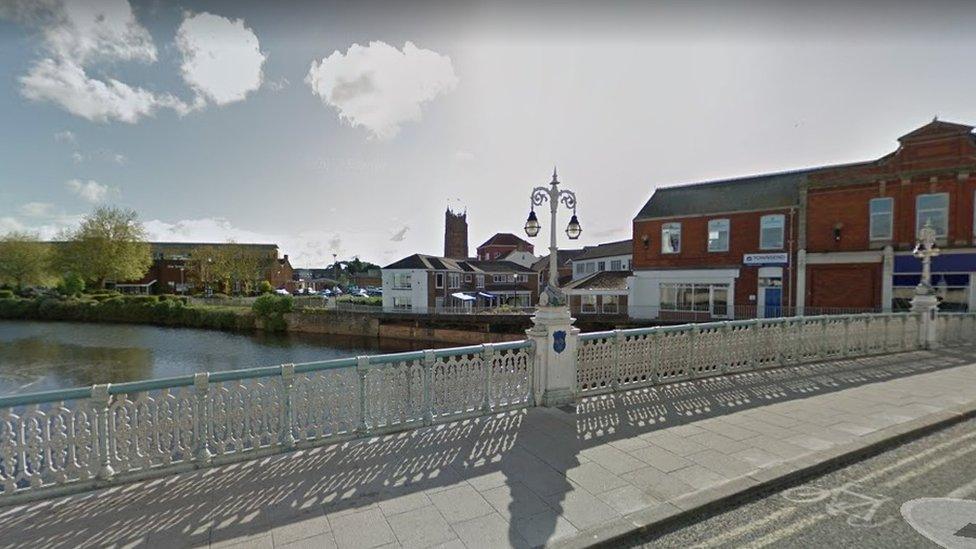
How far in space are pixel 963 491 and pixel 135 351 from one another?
36762mm

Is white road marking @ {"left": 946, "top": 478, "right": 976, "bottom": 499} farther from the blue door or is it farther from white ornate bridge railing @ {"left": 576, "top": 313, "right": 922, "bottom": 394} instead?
the blue door

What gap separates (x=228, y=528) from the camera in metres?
2.93

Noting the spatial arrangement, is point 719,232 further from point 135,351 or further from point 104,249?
point 104,249

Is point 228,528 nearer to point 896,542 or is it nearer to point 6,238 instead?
point 896,542

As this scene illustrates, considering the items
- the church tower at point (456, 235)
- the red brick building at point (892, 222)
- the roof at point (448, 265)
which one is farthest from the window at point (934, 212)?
the church tower at point (456, 235)

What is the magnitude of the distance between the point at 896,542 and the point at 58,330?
5335cm

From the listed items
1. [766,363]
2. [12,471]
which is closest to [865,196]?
[766,363]

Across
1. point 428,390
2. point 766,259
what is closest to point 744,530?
point 428,390

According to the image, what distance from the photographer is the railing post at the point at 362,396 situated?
4527mm

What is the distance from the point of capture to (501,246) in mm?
69875

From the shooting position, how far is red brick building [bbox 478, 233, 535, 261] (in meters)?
69.3

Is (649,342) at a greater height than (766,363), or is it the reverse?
(649,342)

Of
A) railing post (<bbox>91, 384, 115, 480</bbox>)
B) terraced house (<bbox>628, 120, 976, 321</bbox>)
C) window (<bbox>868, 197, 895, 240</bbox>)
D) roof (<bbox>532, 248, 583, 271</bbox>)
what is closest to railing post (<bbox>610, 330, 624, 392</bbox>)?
railing post (<bbox>91, 384, 115, 480</bbox>)

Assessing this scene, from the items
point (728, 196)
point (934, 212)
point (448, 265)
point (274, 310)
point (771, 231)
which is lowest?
point (274, 310)
